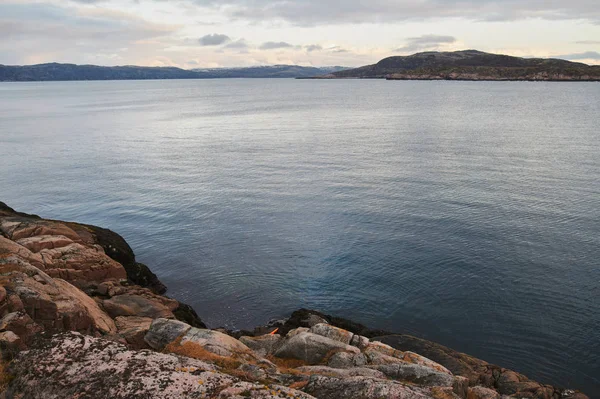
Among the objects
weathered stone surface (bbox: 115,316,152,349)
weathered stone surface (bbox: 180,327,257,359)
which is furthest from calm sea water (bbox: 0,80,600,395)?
weathered stone surface (bbox: 180,327,257,359)

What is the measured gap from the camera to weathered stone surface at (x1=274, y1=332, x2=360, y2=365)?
21938 mm

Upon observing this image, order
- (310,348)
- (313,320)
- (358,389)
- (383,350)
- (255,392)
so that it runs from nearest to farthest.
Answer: (255,392) → (358,389) → (310,348) → (383,350) → (313,320)

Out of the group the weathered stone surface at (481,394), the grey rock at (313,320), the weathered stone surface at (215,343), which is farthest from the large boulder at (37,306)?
the weathered stone surface at (481,394)

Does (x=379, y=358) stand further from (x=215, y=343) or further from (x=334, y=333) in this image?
(x=215, y=343)

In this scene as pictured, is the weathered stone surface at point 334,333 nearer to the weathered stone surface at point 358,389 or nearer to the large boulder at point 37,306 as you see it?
the weathered stone surface at point 358,389

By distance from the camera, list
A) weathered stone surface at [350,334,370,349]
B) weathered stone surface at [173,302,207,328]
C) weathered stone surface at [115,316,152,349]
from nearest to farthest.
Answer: weathered stone surface at [115,316,152,349] < weathered stone surface at [350,334,370,349] < weathered stone surface at [173,302,207,328]

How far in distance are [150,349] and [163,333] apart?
0.86 m

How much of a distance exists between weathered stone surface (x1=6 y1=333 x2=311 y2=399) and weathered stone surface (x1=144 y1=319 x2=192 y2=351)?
7.33 m

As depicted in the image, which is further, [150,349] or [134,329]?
[134,329]

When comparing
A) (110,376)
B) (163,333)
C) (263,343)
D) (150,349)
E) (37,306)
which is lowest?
(263,343)

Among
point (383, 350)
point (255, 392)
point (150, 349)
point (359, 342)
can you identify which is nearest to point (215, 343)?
point (150, 349)

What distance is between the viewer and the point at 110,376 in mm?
12133

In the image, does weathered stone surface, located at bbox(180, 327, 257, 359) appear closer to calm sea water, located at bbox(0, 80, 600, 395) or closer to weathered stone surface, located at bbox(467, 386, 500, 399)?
weathered stone surface, located at bbox(467, 386, 500, 399)

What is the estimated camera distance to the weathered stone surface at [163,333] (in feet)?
67.0
